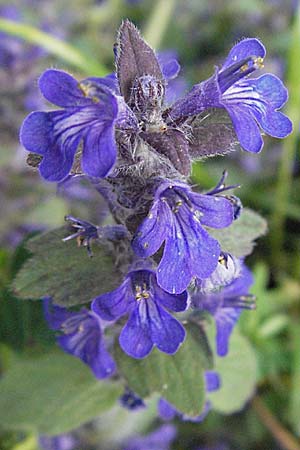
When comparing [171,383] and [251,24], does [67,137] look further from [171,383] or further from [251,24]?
[251,24]

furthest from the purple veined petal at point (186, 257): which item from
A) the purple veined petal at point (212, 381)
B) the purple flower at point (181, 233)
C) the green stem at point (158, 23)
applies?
the green stem at point (158, 23)

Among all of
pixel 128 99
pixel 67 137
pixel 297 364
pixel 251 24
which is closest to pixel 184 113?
pixel 128 99

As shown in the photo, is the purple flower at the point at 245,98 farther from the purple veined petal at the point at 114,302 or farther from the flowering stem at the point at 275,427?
the flowering stem at the point at 275,427

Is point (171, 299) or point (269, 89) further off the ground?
point (269, 89)

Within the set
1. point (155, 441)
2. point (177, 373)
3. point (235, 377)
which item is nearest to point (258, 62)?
point (177, 373)

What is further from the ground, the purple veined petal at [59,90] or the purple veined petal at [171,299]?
the purple veined petal at [59,90]

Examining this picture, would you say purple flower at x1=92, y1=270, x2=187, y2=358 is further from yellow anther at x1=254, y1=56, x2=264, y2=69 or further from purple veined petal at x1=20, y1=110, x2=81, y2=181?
yellow anther at x1=254, y1=56, x2=264, y2=69

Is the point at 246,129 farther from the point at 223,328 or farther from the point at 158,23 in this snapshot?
the point at 158,23
